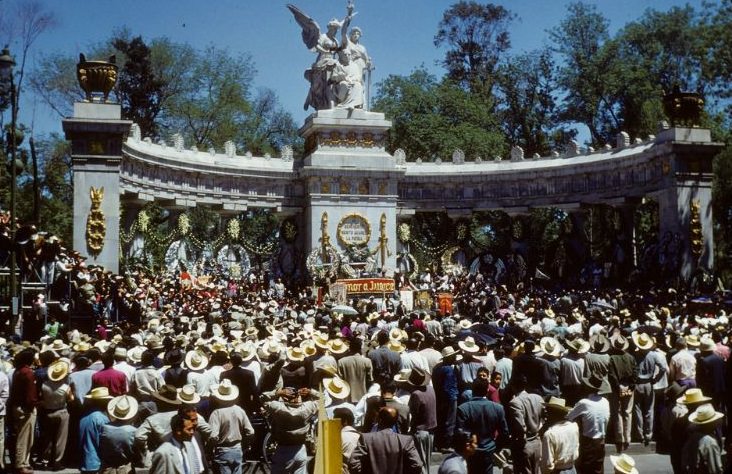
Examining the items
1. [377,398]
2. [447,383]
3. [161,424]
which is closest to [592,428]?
[377,398]

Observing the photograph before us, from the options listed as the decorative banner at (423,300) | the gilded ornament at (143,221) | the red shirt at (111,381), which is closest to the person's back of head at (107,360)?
the red shirt at (111,381)

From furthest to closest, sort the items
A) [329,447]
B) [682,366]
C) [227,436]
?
[682,366], [227,436], [329,447]

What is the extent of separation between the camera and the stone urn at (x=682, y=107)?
3906cm

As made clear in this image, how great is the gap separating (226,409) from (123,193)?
2990 centimetres

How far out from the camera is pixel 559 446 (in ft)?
34.3

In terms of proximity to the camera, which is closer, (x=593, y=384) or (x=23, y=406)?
(x=593, y=384)

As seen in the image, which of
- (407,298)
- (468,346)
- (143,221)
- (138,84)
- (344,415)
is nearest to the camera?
(344,415)

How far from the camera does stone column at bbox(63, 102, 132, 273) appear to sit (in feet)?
112

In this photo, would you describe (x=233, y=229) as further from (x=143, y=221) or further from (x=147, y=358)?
(x=147, y=358)

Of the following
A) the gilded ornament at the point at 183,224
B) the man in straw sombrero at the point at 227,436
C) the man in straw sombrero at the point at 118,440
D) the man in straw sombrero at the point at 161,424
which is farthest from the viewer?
the gilded ornament at the point at 183,224

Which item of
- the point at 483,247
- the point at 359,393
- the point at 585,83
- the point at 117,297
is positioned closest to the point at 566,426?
the point at 359,393

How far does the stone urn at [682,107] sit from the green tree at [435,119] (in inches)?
818

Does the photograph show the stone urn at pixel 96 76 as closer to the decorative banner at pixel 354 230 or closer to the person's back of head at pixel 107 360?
the decorative banner at pixel 354 230

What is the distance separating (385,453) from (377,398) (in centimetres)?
206
